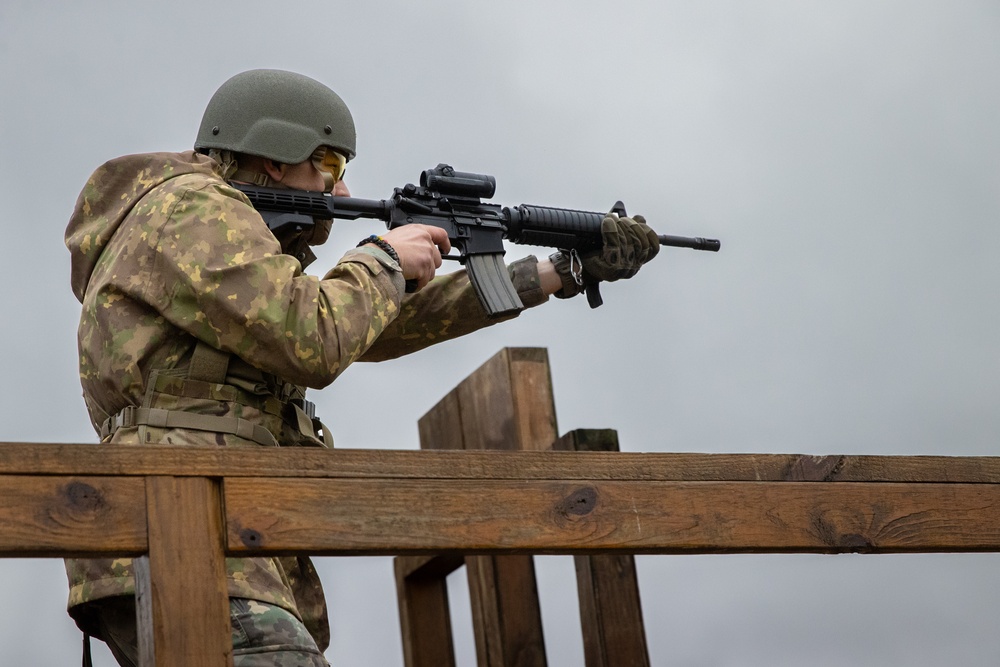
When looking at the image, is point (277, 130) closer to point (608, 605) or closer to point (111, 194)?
point (111, 194)

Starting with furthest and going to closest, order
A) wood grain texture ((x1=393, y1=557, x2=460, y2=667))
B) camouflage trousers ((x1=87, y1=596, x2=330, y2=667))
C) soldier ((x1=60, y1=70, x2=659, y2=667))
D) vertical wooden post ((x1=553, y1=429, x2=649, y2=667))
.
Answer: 1. wood grain texture ((x1=393, y1=557, x2=460, y2=667))
2. vertical wooden post ((x1=553, y1=429, x2=649, y2=667))
3. soldier ((x1=60, y1=70, x2=659, y2=667))
4. camouflage trousers ((x1=87, y1=596, x2=330, y2=667))

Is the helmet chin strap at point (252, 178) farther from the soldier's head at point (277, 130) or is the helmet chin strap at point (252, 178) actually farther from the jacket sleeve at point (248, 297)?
the jacket sleeve at point (248, 297)

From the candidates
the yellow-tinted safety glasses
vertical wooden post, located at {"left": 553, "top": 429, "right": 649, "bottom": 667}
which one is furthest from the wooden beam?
the yellow-tinted safety glasses

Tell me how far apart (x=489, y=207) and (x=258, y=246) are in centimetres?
174

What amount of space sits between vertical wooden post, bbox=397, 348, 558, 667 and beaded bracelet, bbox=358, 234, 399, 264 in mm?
2411

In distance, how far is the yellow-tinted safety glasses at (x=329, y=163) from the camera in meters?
4.87

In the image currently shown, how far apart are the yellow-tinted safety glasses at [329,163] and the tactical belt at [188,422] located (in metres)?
1.10

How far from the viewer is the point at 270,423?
4.21 metres

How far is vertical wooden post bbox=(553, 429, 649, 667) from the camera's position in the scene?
21.1 feet

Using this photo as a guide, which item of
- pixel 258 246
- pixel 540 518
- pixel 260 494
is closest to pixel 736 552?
pixel 540 518

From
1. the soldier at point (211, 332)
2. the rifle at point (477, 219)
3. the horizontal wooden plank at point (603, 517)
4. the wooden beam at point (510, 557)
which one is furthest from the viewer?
the wooden beam at point (510, 557)

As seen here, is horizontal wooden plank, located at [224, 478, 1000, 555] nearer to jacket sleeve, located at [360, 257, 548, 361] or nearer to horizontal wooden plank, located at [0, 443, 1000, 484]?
horizontal wooden plank, located at [0, 443, 1000, 484]

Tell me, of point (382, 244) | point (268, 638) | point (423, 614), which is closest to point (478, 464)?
point (268, 638)

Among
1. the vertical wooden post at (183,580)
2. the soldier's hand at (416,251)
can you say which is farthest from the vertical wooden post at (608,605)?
the vertical wooden post at (183,580)
